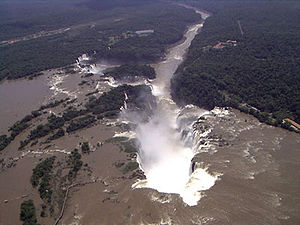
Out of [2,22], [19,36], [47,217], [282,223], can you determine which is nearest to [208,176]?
[282,223]

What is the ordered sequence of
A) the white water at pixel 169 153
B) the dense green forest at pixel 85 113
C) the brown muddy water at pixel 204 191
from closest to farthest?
the brown muddy water at pixel 204 191
the white water at pixel 169 153
the dense green forest at pixel 85 113

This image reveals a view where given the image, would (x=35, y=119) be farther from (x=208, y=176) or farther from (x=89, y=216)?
(x=208, y=176)

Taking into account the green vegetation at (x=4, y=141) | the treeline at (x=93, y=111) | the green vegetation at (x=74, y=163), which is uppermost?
the green vegetation at (x=74, y=163)

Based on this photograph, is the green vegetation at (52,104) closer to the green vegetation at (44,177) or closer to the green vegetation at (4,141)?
the green vegetation at (4,141)

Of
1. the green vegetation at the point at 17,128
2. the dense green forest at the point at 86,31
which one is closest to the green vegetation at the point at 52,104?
the green vegetation at the point at 17,128

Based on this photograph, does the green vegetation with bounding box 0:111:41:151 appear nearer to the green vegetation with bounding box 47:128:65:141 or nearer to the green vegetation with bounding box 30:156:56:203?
the green vegetation with bounding box 47:128:65:141

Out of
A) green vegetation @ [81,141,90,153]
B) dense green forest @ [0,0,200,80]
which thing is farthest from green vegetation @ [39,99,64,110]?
dense green forest @ [0,0,200,80]
